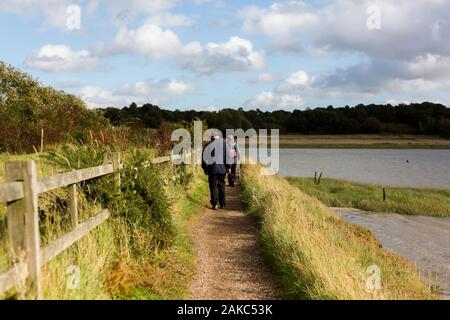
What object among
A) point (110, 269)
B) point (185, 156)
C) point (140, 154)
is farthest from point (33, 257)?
point (185, 156)

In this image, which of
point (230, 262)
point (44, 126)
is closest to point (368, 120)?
point (44, 126)

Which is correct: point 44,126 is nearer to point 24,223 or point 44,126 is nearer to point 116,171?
point 116,171

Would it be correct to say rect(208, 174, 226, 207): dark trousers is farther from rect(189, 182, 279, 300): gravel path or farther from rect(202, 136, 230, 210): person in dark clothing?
rect(189, 182, 279, 300): gravel path

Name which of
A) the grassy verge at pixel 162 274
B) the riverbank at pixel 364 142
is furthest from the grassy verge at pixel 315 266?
the riverbank at pixel 364 142

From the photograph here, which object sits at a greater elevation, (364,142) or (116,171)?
(116,171)

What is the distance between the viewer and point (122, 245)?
669cm

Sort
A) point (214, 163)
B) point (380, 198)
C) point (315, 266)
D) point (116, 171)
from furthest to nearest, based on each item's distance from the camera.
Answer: point (380, 198) < point (214, 163) < point (116, 171) < point (315, 266)

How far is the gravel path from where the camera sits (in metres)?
6.53

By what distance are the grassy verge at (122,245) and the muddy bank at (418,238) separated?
703 cm

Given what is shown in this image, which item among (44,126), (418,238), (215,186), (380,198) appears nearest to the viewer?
(215,186)

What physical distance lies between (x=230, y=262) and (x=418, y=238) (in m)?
16.0

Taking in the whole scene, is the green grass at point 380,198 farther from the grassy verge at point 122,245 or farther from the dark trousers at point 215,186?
the grassy verge at point 122,245

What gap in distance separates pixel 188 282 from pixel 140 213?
3.97 ft

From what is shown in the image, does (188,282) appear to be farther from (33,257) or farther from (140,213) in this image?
(33,257)
